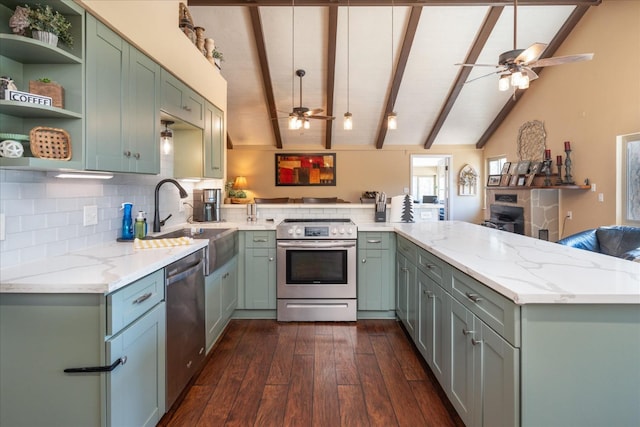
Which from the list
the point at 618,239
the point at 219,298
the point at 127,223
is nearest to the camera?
the point at 127,223

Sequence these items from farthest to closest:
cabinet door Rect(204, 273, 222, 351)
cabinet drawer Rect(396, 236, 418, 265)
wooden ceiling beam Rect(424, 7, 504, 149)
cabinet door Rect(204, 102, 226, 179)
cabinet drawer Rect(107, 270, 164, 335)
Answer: wooden ceiling beam Rect(424, 7, 504, 149) → cabinet door Rect(204, 102, 226, 179) → cabinet drawer Rect(396, 236, 418, 265) → cabinet door Rect(204, 273, 222, 351) → cabinet drawer Rect(107, 270, 164, 335)

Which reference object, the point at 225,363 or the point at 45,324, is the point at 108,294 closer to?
the point at 45,324

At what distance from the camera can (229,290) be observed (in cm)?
303

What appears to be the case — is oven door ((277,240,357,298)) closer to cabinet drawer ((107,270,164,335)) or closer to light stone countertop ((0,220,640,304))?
light stone countertop ((0,220,640,304))

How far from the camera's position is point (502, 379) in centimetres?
129

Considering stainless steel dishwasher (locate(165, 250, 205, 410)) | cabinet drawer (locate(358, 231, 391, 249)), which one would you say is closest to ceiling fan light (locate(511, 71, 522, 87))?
cabinet drawer (locate(358, 231, 391, 249))

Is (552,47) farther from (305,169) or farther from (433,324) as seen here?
(433,324)

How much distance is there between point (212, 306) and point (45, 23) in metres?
1.92

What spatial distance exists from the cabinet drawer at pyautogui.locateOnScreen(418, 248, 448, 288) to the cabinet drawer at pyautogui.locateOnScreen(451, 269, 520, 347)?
0.72ft

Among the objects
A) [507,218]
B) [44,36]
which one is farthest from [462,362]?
[507,218]

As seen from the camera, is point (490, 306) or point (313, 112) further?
point (313, 112)

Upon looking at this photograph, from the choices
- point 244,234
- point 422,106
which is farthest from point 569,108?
point 244,234

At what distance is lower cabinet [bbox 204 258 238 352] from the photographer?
248 cm

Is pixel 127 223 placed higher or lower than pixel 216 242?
higher
